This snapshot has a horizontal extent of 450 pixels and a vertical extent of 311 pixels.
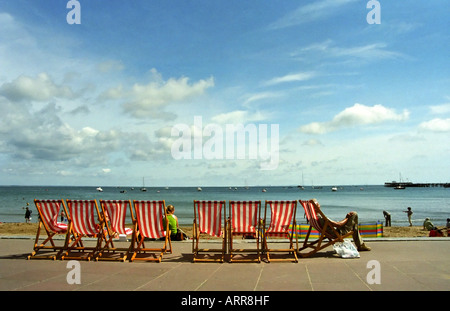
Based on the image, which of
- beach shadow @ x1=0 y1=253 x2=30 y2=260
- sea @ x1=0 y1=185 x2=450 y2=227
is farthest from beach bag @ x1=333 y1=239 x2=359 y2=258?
sea @ x1=0 y1=185 x2=450 y2=227

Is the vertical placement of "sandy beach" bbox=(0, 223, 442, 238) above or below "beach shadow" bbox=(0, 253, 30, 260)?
below

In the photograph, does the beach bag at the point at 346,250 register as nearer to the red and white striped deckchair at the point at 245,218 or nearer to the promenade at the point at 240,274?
the promenade at the point at 240,274

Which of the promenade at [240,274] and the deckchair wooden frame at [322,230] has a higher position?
the deckchair wooden frame at [322,230]

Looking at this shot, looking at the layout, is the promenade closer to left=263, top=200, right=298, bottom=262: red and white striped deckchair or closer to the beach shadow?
the beach shadow

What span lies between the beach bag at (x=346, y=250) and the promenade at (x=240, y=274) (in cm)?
14

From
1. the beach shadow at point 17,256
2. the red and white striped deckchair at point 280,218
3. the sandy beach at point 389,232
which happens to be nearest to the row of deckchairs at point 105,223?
the beach shadow at point 17,256

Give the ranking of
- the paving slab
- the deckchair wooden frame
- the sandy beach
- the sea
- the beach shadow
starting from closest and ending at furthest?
the paving slab, the deckchair wooden frame, the beach shadow, the sandy beach, the sea

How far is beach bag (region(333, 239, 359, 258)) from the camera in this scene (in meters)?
6.53

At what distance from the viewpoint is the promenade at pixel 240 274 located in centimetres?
464

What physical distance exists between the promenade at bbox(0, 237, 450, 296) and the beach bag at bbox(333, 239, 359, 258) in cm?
14

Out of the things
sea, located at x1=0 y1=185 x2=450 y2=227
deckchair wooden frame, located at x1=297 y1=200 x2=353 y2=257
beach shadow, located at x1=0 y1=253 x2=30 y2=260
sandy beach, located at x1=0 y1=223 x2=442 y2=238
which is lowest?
sea, located at x1=0 y1=185 x2=450 y2=227

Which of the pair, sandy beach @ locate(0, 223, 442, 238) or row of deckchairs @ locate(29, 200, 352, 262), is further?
sandy beach @ locate(0, 223, 442, 238)

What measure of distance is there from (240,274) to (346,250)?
7.62ft

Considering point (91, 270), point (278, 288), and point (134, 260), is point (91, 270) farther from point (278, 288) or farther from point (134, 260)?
point (278, 288)
